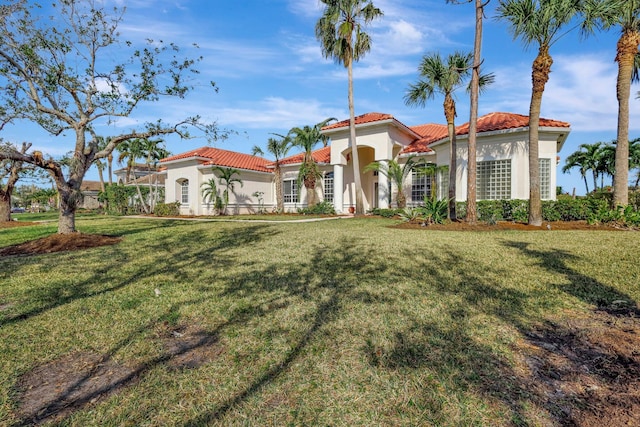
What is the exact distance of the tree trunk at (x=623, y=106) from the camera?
12.5 meters

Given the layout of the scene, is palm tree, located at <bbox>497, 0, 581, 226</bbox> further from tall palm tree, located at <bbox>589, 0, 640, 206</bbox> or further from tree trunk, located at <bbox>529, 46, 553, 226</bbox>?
tall palm tree, located at <bbox>589, 0, 640, 206</bbox>

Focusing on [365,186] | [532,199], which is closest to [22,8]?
[532,199]

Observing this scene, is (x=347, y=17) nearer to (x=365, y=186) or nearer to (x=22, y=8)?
(x=365, y=186)

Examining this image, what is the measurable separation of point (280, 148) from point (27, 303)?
66.1ft

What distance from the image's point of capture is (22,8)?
29.5 ft

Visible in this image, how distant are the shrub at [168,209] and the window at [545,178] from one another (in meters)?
24.3

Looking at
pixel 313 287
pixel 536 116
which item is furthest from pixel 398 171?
pixel 313 287

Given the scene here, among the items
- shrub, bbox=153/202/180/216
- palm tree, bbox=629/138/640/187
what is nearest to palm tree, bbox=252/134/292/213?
shrub, bbox=153/202/180/216

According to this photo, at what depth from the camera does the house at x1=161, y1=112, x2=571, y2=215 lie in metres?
15.0

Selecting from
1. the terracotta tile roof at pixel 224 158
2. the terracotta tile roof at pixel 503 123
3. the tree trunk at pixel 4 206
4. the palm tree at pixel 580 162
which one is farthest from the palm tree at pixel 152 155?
the palm tree at pixel 580 162

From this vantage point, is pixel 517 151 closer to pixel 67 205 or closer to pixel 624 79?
pixel 624 79

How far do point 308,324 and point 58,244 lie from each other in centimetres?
925

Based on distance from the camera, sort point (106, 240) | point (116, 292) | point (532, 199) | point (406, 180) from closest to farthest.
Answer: point (116, 292)
point (106, 240)
point (532, 199)
point (406, 180)

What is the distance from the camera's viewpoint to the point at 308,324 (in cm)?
376
